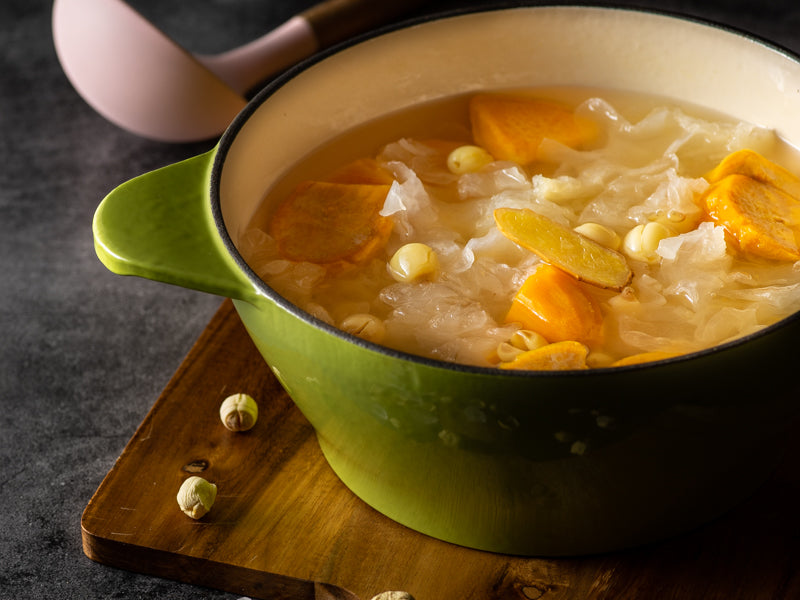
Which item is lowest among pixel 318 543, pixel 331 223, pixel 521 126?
pixel 318 543

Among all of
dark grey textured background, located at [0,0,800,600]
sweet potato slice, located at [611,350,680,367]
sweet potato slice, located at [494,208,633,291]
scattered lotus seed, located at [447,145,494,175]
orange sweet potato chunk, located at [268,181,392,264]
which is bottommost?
dark grey textured background, located at [0,0,800,600]

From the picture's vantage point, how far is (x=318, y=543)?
1.57 meters

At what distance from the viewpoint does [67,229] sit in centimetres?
256

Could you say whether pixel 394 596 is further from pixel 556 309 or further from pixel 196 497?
pixel 556 309

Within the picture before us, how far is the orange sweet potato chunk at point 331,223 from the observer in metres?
1.70

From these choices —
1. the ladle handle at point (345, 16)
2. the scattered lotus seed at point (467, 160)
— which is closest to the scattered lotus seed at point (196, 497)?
the scattered lotus seed at point (467, 160)

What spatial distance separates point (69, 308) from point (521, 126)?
114 cm

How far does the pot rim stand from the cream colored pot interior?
10 mm

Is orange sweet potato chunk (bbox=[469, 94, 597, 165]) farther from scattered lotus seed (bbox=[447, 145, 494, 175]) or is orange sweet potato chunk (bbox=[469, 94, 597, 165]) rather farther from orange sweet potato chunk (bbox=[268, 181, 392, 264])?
orange sweet potato chunk (bbox=[268, 181, 392, 264])

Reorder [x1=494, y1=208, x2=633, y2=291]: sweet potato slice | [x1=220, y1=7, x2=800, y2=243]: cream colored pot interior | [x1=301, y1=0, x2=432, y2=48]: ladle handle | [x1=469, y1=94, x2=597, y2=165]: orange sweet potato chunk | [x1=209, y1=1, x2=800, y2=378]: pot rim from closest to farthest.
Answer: [x1=209, y1=1, x2=800, y2=378]: pot rim → [x1=494, y1=208, x2=633, y2=291]: sweet potato slice → [x1=220, y1=7, x2=800, y2=243]: cream colored pot interior → [x1=469, y1=94, x2=597, y2=165]: orange sweet potato chunk → [x1=301, y1=0, x2=432, y2=48]: ladle handle

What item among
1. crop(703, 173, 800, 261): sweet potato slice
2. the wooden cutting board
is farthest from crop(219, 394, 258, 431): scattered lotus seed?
crop(703, 173, 800, 261): sweet potato slice

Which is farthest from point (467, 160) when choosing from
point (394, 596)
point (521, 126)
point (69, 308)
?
point (69, 308)

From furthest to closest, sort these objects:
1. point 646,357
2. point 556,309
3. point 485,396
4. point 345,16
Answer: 1. point 345,16
2. point 556,309
3. point 646,357
4. point 485,396

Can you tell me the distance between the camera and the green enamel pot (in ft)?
4.02
